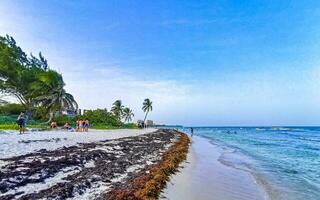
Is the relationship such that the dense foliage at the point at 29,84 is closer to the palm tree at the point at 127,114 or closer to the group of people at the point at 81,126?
the group of people at the point at 81,126

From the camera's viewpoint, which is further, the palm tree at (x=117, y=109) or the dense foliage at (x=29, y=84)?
the palm tree at (x=117, y=109)

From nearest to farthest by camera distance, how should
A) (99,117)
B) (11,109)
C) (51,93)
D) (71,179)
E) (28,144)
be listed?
(71,179)
(28,144)
(51,93)
(11,109)
(99,117)

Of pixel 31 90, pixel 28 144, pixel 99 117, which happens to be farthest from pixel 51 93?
pixel 28 144

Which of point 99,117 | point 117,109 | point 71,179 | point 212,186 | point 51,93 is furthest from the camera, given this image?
point 117,109

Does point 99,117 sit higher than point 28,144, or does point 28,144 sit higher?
point 99,117

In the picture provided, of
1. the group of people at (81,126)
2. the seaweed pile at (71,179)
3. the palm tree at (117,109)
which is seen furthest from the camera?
the palm tree at (117,109)

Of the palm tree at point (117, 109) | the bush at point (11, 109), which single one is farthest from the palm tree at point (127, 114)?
the bush at point (11, 109)

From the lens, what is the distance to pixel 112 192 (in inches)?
320

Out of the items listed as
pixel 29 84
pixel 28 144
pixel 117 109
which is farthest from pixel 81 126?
pixel 117 109

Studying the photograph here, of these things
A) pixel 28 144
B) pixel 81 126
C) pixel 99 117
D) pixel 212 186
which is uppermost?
pixel 99 117

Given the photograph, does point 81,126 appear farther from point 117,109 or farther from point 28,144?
point 117,109

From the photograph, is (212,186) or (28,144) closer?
(212,186)

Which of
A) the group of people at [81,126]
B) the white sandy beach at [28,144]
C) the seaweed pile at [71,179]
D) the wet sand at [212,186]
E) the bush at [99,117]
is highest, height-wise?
the bush at [99,117]

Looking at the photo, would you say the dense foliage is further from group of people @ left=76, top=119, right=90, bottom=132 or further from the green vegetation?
group of people @ left=76, top=119, right=90, bottom=132
